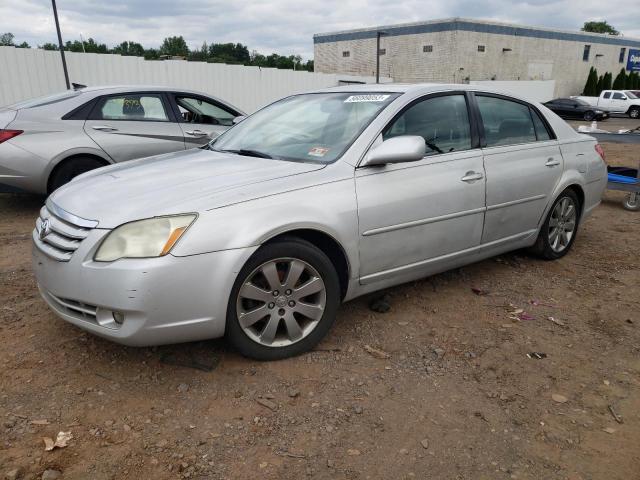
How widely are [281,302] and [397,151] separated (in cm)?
113

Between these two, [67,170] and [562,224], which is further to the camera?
[67,170]

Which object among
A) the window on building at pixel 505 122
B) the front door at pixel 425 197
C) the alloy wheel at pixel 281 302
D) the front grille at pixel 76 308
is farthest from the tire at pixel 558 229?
the front grille at pixel 76 308

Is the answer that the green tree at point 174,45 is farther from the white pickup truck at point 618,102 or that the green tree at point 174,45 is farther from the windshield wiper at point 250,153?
the windshield wiper at point 250,153

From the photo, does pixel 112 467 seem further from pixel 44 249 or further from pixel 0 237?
pixel 0 237

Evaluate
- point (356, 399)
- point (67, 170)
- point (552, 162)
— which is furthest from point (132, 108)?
point (356, 399)

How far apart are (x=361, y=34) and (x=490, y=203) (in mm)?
45881

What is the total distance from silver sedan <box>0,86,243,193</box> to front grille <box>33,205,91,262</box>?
267cm

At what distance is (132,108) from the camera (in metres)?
6.62

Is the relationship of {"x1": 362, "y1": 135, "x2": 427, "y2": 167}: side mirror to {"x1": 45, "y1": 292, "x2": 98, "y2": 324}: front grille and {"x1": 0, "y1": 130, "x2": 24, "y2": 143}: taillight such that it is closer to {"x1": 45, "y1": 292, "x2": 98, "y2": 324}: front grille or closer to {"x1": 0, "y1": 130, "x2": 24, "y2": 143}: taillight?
{"x1": 45, "y1": 292, "x2": 98, "y2": 324}: front grille

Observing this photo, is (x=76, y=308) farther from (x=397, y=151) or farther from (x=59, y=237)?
(x=397, y=151)

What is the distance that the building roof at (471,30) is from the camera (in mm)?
39406

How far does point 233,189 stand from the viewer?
9.32 ft

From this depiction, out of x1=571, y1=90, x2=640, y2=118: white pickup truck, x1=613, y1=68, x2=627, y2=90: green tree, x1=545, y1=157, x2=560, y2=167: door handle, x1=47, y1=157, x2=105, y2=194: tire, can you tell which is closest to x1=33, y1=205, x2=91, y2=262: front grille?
x1=47, y1=157, x2=105, y2=194: tire

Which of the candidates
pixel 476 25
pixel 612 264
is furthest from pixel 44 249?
pixel 476 25
